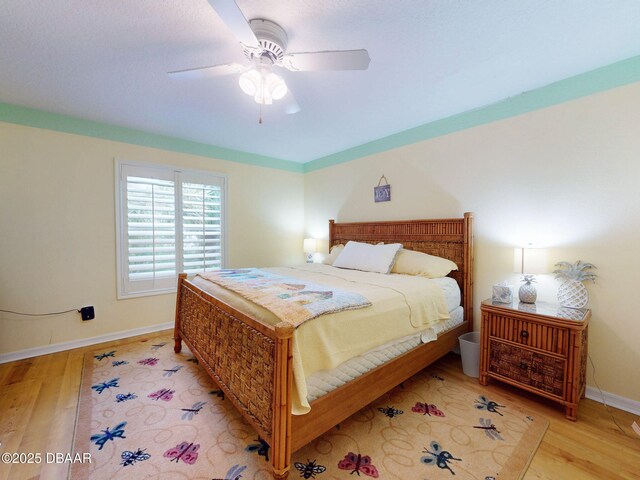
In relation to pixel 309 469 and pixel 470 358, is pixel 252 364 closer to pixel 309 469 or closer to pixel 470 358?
pixel 309 469

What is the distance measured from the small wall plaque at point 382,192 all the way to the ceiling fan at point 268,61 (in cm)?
205

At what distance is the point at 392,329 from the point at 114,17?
8.36ft

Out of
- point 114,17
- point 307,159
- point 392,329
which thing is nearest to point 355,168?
point 307,159

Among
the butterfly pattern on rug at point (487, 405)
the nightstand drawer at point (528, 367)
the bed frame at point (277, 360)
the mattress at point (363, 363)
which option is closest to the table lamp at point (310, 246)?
the bed frame at point (277, 360)

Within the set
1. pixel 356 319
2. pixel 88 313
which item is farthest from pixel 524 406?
pixel 88 313

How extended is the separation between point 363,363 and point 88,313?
3.11 meters

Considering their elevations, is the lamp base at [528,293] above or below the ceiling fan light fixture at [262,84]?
below

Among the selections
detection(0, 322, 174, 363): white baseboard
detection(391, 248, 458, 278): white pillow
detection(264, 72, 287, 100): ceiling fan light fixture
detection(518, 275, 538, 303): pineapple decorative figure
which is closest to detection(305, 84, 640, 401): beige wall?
detection(518, 275, 538, 303): pineapple decorative figure

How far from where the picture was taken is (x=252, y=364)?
4.82 ft

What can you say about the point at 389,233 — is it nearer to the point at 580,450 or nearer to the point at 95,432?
the point at 580,450

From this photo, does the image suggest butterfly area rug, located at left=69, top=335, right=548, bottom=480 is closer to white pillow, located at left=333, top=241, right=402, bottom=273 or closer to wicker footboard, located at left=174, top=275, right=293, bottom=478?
wicker footboard, located at left=174, top=275, right=293, bottom=478

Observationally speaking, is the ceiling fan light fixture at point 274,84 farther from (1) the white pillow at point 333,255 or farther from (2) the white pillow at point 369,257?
(1) the white pillow at point 333,255

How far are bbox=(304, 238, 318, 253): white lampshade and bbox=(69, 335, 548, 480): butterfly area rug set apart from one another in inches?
102

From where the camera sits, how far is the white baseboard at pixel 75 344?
2.62 meters
